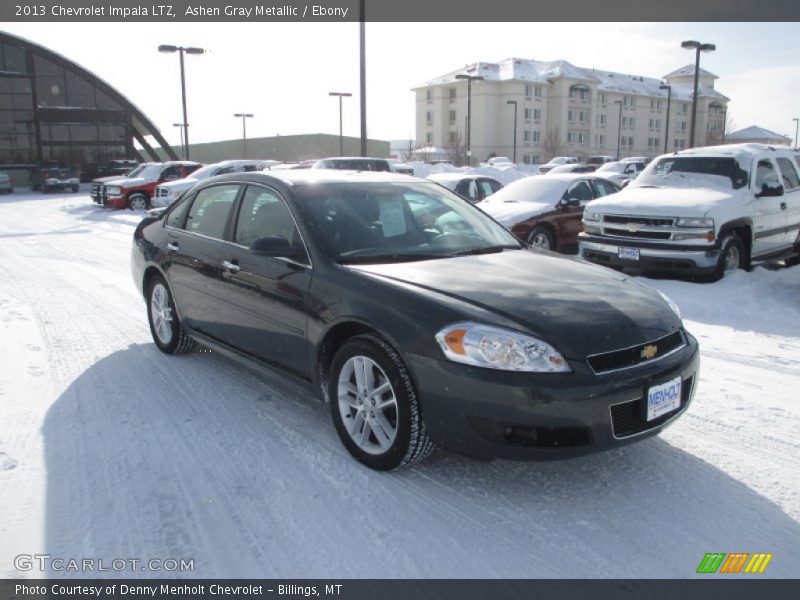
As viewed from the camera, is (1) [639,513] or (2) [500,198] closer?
(1) [639,513]

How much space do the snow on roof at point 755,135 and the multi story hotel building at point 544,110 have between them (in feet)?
24.2

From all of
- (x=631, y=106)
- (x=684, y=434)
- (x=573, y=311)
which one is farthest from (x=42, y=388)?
(x=631, y=106)

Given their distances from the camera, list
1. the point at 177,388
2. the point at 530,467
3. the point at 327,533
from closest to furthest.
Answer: the point at 327,533, the point at 530,467, the point at 177,388

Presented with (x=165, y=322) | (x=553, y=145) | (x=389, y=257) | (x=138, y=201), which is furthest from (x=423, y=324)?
(x=553, y=145)

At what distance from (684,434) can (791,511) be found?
0.90 meters

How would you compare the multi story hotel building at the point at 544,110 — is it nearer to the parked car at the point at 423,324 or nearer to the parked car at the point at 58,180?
the parked car at the point at 58,180

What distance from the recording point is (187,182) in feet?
69.5

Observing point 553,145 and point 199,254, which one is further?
point 553,145

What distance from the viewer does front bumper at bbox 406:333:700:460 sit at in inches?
119

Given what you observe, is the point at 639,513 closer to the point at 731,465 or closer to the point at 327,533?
the point at 731,465

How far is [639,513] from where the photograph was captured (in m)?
3.15

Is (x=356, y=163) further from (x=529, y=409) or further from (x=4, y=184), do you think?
(x=4, y=184)

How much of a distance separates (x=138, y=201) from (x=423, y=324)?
2243 cm
